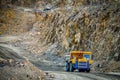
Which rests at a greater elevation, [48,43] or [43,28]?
[43,28]

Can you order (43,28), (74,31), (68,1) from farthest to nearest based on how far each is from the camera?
1. (43,28)
2. (68,1)
3. (74,31)

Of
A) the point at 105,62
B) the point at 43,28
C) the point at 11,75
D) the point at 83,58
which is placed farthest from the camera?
the point at 43,28

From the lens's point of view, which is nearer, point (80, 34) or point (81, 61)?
point (81, 61)

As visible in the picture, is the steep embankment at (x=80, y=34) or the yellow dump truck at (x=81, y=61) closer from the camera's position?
the yellow dump truck at (x=81, y=61)

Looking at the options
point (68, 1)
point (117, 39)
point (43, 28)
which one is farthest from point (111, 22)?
point (43, 28)

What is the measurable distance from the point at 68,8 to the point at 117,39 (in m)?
26.0

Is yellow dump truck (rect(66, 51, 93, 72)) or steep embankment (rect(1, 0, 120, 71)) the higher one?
steep embankment (rect(1, 0, 120, 71))

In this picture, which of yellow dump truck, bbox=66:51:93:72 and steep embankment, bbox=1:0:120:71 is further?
steep embankment, bbox=1:0:120:71

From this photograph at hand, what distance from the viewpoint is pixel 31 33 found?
79.3 metres

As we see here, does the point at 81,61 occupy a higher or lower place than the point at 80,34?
lower

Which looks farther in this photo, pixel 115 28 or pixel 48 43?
pixel 48 43

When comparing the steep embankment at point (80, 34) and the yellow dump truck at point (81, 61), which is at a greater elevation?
the steep embankment at point (80, 34)

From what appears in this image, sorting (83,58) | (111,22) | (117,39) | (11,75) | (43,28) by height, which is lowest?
(11,75)

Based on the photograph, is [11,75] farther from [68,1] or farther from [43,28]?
[43,28]
